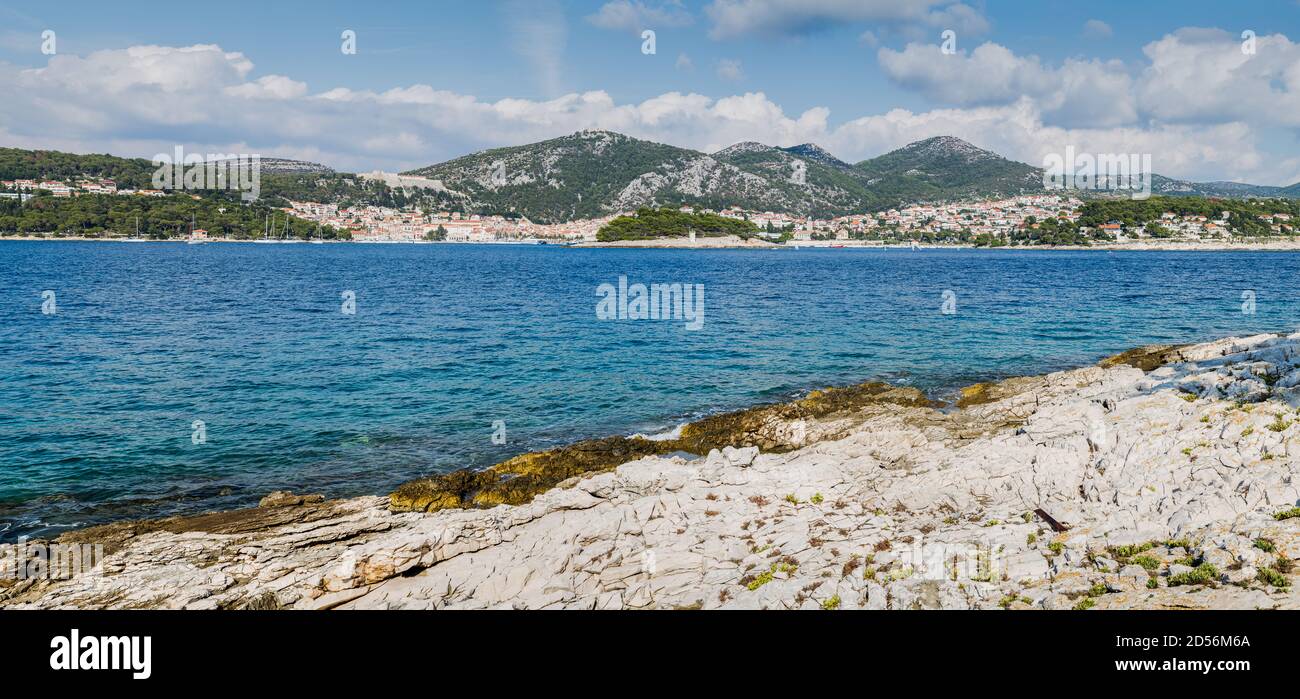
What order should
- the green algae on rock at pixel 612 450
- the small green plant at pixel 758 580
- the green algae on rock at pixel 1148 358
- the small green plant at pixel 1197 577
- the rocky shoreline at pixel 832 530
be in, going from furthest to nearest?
the green algae on rock at pixel 1148 358, the green algae on rock at pixel 612 450, the small green plant at pixel 758 580, the rocky shoreline at pixel 832 530, the small green plant at pixel 1197 577

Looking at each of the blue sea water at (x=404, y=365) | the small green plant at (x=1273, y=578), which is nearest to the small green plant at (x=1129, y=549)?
the small green plant at (x=1273, y=578)

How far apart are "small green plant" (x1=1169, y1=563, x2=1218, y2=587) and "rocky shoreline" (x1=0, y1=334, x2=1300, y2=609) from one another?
21 mm

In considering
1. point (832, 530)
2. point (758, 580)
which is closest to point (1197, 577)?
point (832, 530)

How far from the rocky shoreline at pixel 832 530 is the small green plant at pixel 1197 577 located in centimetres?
2

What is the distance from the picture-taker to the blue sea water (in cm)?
1698

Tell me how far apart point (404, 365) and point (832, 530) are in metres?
23.1

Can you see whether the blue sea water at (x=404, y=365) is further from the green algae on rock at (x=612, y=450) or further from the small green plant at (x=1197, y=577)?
the small green plant at (x=1197, y=577)

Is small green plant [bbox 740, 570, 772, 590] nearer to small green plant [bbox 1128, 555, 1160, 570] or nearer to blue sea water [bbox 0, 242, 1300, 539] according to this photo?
small green plant [bbox 1128, 555, 1160, 570]

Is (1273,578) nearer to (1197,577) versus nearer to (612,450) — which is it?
(1197,577)

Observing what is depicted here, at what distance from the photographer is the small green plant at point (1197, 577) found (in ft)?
24.5

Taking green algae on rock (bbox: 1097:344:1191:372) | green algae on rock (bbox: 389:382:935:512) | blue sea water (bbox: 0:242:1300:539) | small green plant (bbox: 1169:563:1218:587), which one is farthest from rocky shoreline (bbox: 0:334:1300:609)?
green algae on rock (bbox: 1097:344:1191:372)

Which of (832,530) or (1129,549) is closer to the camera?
(1129,549)

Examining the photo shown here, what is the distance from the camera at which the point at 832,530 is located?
10.8 metres

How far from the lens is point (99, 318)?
4084 cm
